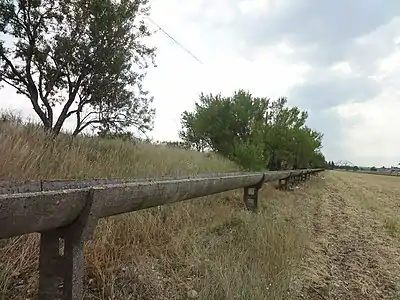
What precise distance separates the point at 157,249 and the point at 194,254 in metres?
0.39

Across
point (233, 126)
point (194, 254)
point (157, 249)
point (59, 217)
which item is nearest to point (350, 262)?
point (194, 254)

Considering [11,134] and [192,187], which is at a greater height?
[11,134]

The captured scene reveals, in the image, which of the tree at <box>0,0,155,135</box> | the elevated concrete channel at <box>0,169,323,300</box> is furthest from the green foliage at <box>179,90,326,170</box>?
the elevated concrete channel at <box>0,169,323,300</box>

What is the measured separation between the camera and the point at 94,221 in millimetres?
2281

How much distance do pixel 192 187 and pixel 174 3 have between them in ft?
15.7

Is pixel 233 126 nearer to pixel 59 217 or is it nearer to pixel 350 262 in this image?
pixel 350 262

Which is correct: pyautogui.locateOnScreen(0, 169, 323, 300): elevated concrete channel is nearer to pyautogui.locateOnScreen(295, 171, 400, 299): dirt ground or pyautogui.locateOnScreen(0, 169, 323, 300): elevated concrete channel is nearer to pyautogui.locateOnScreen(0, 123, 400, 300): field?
pyautogui.locateOnScreen(0, 123, 400, 300): field

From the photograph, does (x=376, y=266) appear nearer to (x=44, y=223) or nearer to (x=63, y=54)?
(x=44, y=223)

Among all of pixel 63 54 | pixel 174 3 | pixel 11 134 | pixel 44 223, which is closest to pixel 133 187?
pixel 44 223

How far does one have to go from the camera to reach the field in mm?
3070

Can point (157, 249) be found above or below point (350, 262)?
above

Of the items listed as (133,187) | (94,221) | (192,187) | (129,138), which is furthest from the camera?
(129,138)

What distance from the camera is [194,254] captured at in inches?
158

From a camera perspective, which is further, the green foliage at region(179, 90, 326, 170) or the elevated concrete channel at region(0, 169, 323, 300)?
the green foliage at region(179, 90, 326, 170)
